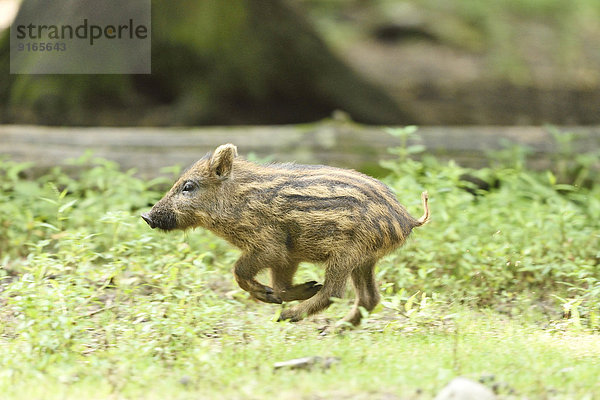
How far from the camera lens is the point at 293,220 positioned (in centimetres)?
645

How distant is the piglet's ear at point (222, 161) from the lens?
6.68m

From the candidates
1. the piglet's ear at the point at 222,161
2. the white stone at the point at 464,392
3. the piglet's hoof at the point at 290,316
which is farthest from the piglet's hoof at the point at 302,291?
the white stone at the point at 464,392

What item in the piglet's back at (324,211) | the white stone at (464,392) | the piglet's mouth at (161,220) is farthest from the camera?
the piglet's mouth at (161,220)

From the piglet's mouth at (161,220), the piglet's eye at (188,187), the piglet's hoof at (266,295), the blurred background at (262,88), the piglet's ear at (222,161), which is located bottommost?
the piglet's hoof at (266,295)

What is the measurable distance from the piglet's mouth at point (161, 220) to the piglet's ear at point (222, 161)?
57 cm

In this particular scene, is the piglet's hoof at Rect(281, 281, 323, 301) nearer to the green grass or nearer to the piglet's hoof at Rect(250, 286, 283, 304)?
the piglet's hoof at Rect(250, 286, 283, 304)

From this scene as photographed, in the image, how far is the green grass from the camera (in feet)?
16.2

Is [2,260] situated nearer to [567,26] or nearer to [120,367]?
[120,367]

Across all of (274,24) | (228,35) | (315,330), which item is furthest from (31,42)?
(315,330)

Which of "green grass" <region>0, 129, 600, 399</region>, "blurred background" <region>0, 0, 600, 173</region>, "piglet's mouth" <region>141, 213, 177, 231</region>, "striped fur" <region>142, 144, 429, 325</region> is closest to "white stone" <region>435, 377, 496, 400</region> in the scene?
"green grass" <region>0, 129, 600, 399</region>

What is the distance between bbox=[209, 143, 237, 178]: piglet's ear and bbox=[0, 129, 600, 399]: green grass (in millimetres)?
796

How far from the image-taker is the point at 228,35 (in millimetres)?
13227

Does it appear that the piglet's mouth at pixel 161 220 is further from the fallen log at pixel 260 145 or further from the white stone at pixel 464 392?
the fallen log at pixel 260 145

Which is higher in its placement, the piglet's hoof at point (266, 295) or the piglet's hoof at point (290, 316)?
the piglet's hoof at point (266, 295)
